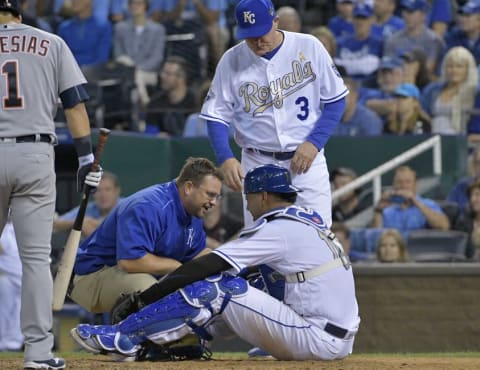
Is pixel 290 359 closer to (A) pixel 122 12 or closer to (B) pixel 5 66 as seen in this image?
(B) pixel 5 66

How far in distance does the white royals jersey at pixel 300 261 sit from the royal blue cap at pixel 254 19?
46.8 inches

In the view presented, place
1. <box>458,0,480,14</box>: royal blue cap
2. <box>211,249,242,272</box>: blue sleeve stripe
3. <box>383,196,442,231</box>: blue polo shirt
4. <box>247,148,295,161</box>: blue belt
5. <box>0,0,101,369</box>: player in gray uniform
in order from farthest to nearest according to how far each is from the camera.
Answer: <box>458,0,480,14</box>: royal blue cap < <box>383,196,442,231</box>: blue polo shirt < <box>247,148,295,161</box>: blue belt < <box>211,249,242,272</box>: blue sleeve stripe < <box>0,0,101,369</box>: player in gray uniform

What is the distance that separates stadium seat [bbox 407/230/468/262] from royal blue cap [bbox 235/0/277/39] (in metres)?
3.55

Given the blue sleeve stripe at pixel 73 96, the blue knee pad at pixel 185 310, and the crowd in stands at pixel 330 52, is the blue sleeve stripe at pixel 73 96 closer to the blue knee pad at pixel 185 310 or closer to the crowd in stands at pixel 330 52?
the blue knee pad at pixel 185 310

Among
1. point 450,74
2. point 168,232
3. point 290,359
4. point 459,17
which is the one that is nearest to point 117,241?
point 168,232

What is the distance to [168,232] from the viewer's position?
7180 mm

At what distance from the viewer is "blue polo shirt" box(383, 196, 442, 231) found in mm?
10281

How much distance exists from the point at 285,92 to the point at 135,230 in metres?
1.18

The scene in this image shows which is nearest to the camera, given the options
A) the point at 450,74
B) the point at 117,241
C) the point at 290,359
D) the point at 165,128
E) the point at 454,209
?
the point at 290,359

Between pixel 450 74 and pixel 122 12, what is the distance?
4371mm

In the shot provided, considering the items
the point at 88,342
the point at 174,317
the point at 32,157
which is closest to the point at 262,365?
the point at 174,317

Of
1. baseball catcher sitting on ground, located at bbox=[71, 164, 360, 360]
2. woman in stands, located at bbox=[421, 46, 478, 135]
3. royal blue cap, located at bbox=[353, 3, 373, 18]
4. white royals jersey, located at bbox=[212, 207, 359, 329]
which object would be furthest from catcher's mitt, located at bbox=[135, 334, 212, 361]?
royal blue cap, located at bbox=[353, 3, 373, 18]

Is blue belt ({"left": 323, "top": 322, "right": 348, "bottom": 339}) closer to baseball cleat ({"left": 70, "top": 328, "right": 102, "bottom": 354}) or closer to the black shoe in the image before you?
baseball cleat ({"left": 70, "top": 328, "right": 102, "bottom": 354})

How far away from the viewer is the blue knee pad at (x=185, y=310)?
627 cm
